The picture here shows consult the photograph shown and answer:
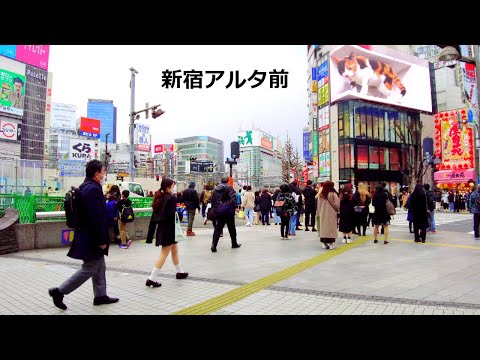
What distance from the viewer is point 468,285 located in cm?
543

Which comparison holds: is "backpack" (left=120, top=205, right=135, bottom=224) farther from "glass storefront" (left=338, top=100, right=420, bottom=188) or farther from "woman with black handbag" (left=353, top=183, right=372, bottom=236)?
"glass storefront" (left=338, top=100, right=420, bottom=188)

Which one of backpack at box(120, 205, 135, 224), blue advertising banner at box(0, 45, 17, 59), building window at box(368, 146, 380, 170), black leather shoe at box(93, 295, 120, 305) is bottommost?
black leather shoe at box(93, 295, 120, 305)

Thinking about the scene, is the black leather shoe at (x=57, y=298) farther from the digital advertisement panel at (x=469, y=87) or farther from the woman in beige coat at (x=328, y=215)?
the digital advertisement panel at (x=469, y=87)

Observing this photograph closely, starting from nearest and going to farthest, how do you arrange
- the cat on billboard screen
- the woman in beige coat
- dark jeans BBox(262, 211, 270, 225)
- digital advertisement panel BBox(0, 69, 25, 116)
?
the woman in beige coat < dark jeans BBox(262, 211, 270, 225) < the cat on billboard screen < digital advertisement panel BBox(0, 69, 25, 116)

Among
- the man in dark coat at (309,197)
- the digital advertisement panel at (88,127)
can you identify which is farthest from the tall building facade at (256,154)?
the man in dark coat at (309,197)

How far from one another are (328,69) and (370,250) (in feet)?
126

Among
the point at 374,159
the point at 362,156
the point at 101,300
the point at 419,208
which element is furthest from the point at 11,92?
the point at 101,300

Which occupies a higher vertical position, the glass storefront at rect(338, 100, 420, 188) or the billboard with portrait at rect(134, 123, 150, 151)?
the billboard with portrait at rect(134, 123, 150, 151)

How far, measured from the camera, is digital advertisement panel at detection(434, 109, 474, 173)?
36.0 m

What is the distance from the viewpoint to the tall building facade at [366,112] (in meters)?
Answer: 41.2

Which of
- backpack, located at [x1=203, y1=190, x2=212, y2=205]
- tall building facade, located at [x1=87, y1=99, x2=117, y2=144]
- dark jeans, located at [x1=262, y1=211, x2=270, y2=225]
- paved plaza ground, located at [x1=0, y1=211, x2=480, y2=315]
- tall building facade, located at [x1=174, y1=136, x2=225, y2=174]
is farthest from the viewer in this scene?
tall building facade, located at [x1=87, y1=99, x2=117, y2=144]

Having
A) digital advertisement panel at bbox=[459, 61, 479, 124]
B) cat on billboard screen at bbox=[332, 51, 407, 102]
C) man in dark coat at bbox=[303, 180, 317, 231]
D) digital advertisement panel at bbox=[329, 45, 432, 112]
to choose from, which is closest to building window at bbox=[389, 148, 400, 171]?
digital advertisement panel at bbox=[329, 45, 432, 112]
